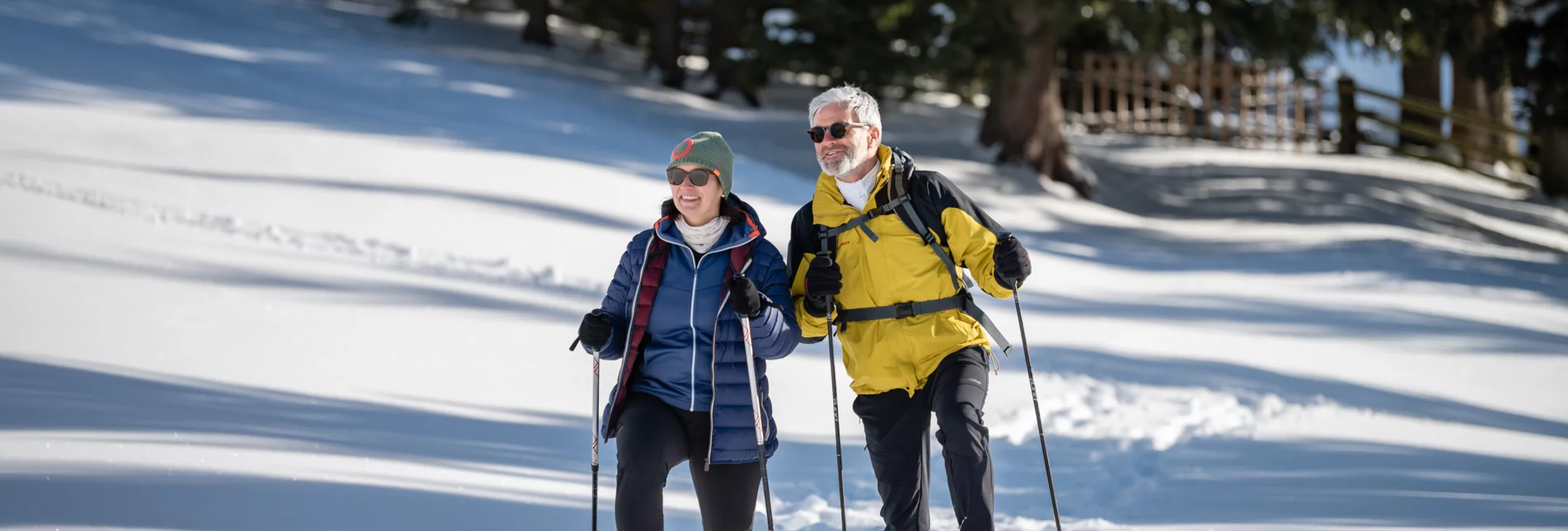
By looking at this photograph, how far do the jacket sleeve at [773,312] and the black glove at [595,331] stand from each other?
0.40m

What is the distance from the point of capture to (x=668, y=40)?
21.2 meters

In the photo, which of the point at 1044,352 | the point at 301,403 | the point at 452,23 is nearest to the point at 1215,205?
the point at 1044,352

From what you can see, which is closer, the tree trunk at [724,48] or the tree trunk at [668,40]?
the tree trunk at [724,48]

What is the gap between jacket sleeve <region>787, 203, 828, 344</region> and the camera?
4.12 meters

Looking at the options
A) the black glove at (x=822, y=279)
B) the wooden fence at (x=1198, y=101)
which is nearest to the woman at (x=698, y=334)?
the black glove at (x=822, y=279)

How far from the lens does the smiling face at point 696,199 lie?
3.72 metres

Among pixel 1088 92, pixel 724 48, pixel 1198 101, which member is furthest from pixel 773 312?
pixel 1198 101

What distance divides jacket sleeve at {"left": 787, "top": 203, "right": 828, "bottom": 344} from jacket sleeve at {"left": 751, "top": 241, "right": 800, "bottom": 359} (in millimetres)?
178

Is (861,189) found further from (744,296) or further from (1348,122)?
(1348,122)

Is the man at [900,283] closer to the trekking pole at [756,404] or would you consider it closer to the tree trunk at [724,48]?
the trekking pole at [756,404]

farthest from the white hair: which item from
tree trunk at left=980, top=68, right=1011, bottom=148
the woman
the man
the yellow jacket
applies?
tree trunk at left=980, top=68, right=1011, bottom=148

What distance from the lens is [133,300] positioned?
734cm

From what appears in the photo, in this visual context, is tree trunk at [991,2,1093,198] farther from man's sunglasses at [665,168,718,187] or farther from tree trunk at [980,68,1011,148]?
man's sunglasses at [665,168,718,187]

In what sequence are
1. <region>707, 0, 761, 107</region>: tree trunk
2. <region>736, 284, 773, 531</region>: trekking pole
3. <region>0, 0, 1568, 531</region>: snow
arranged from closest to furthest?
1. <region>736, 284, 773, 531</region>: trekking pole
2. <region>0, 0, 1568, 531</region>: snow
3. <region>707, 0, 761, 107</region>: tree trunk
